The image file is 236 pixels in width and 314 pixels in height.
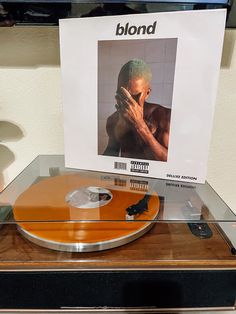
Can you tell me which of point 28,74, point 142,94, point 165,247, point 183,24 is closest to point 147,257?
point 165,247

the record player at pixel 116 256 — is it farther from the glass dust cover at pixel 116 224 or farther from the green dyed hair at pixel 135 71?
the green dyed hair at pixel 135 71

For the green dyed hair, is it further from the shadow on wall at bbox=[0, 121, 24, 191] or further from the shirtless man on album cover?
the shadow on wall at bbox=[0, 121, 24, 191]

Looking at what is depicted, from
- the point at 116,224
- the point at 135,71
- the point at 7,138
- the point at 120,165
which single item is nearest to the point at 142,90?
the point at 135,71

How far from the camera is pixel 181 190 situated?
60cm

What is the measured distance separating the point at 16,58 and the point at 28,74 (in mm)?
46

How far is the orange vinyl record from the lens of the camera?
455mm

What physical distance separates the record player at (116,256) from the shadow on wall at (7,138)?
26cm

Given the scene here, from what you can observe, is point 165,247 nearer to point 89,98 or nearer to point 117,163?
point 117,163

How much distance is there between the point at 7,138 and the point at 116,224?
1.45 feet

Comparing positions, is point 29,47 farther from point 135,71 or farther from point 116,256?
point 116,256

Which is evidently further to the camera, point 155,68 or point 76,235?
point 155,68

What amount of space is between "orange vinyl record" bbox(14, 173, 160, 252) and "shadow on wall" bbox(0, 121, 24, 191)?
0.69 feet

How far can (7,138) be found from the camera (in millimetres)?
761

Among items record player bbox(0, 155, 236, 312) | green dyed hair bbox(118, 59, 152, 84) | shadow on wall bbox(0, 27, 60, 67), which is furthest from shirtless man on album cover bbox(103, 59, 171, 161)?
shadow on wall bbox(0, 27, 60, 67)
